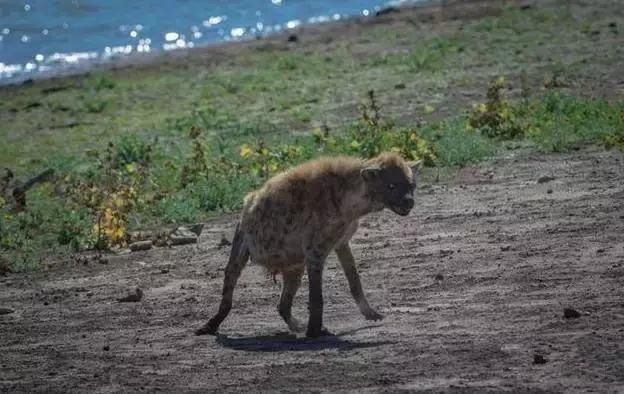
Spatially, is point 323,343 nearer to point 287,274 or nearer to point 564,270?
point 287,274

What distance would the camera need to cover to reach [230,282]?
389 inches

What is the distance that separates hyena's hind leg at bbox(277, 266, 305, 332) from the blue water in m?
18.8

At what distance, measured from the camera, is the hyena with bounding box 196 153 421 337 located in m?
9.38

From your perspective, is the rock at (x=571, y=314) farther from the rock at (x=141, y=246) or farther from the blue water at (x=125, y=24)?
the blue water at (x=125, y=24)

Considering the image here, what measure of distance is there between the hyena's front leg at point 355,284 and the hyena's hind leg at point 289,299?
0.95 feet

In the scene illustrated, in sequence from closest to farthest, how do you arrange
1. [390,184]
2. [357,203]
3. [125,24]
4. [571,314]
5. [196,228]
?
[571,314] < [390,184] < [357,203] < [196,228] < [125,24]

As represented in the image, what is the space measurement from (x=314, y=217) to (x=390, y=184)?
0.52 meters

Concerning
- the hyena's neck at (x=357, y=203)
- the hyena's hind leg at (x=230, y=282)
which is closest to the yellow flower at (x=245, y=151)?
the hyena's hind leg at (x=230, y=282)

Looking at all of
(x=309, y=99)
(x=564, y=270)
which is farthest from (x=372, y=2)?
(x=564, y=270)

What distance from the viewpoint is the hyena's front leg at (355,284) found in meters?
9.62

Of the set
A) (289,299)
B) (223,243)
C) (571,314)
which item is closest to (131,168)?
(223,243)

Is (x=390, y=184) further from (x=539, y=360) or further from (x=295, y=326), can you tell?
(x=539, y=360)

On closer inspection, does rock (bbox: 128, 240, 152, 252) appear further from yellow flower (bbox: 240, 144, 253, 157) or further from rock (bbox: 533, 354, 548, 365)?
rock (bbox: 533, 354, 548, 365)

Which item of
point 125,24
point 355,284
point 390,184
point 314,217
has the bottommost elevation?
point 355,284
